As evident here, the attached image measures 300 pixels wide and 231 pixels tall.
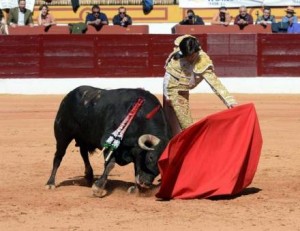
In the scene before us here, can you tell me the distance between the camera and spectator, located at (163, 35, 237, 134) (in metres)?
7.00

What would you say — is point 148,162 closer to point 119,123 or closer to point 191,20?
point 119,123

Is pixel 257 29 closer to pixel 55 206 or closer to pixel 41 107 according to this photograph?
pixel 41 107

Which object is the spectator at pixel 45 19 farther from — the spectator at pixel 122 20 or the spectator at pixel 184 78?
the spectator at pixel 184 78

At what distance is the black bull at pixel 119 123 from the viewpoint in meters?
6.75

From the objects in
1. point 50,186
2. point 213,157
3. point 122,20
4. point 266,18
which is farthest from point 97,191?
point 266,18

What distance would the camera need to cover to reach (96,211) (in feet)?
20.4

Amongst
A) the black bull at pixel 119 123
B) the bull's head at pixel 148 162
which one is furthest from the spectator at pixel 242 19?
the bull's head at pixel 148 162

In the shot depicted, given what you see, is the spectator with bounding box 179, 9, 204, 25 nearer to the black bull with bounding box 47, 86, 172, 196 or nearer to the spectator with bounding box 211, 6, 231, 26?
the spectator with bounding box 211, 6, 231, 26

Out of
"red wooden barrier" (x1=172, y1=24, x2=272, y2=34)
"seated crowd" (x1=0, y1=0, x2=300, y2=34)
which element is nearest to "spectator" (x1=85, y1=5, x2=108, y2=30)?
"seated crowd" (x1=0, y1=0, x2=300, y2=34)

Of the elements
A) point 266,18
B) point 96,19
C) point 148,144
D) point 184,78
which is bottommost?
point 266,18

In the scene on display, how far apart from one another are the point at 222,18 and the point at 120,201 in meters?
11.7

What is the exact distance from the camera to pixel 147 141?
21.9ft

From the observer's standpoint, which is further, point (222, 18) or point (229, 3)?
point (229, 3)

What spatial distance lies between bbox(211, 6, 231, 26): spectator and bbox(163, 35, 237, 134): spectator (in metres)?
10.5
